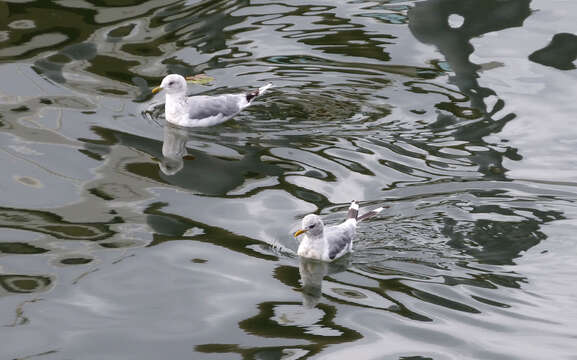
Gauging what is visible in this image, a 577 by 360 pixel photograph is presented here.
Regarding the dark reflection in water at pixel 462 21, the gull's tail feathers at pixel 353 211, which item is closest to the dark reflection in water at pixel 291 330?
the gull's tail feathers at pixel 353 211

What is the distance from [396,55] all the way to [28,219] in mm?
6437

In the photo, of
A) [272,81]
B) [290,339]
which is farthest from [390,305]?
[272,81]

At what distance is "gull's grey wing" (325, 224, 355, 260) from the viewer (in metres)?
9.77

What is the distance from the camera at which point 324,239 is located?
9.70 m

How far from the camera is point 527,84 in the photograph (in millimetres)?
14305

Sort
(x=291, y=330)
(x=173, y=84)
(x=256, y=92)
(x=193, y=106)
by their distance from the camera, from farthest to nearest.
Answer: (x=256, y=92), (x=173, y=84), (x=193, y=106), (x=291, y=330)

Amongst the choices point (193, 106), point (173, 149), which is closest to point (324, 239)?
point (173, 149)

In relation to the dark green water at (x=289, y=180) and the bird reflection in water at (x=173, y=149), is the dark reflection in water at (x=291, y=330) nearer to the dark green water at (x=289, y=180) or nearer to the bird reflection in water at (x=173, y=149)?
the dark green water at (x=289, y=180)

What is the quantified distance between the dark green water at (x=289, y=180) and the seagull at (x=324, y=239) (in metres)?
0.14

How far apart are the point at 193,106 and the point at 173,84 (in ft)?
1.27

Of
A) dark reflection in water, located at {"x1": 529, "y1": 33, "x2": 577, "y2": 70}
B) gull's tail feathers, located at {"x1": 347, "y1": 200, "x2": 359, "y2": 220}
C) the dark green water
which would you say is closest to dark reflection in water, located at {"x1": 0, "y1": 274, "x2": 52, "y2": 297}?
the dark green water

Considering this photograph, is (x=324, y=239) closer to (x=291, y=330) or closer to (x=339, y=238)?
(x=339, y=238)

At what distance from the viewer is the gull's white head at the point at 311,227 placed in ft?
31.7

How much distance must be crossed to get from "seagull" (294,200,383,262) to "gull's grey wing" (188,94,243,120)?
348 cm
